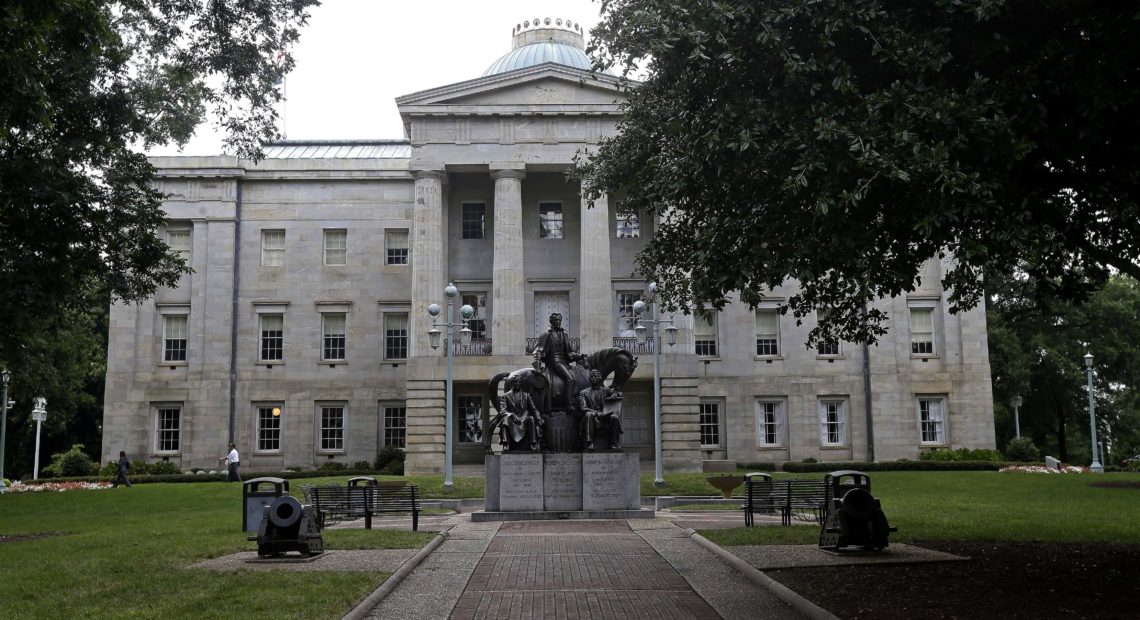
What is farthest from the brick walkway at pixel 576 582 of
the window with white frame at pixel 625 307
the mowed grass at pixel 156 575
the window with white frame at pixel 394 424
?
the window with white frame at pixel 394 424

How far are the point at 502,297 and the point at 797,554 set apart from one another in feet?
103

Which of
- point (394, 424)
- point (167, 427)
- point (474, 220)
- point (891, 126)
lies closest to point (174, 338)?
point (167, 427)

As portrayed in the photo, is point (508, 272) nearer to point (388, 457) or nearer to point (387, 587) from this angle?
point (388, 457)

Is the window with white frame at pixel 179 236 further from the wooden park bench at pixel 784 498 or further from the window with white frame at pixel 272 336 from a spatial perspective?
the wooden park bench at pixel 784 498

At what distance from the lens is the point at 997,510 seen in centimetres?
2405

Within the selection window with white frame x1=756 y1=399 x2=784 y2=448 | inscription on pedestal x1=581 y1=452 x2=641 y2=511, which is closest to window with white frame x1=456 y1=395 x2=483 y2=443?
window with white frame x1=756 y1=399 x2=784 y2=448

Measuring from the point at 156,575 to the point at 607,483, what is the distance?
38.2 feet

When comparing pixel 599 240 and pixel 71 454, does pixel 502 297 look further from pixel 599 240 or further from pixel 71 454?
pixel 71 454

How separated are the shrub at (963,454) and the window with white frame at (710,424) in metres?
9.72

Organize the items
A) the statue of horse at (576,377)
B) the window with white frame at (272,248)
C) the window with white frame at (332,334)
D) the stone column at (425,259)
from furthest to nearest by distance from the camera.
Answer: the window with white frame at (272,248)
the window with white frame at (332,334)
the stone column at (425,259)
the statue of horse at (576,377)

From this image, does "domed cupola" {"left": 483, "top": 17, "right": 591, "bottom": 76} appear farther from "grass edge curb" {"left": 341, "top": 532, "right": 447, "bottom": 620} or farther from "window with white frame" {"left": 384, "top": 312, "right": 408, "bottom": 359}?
"grass edge curb" {"left": 341, "top": 532, "right": 447, "bottom": 620}

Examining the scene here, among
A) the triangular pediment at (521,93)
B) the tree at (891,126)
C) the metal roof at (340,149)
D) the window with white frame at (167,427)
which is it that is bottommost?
the window with white frame at (167,427)

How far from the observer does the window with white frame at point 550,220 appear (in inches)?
1991

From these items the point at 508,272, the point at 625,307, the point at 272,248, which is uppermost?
the point at 272,248
